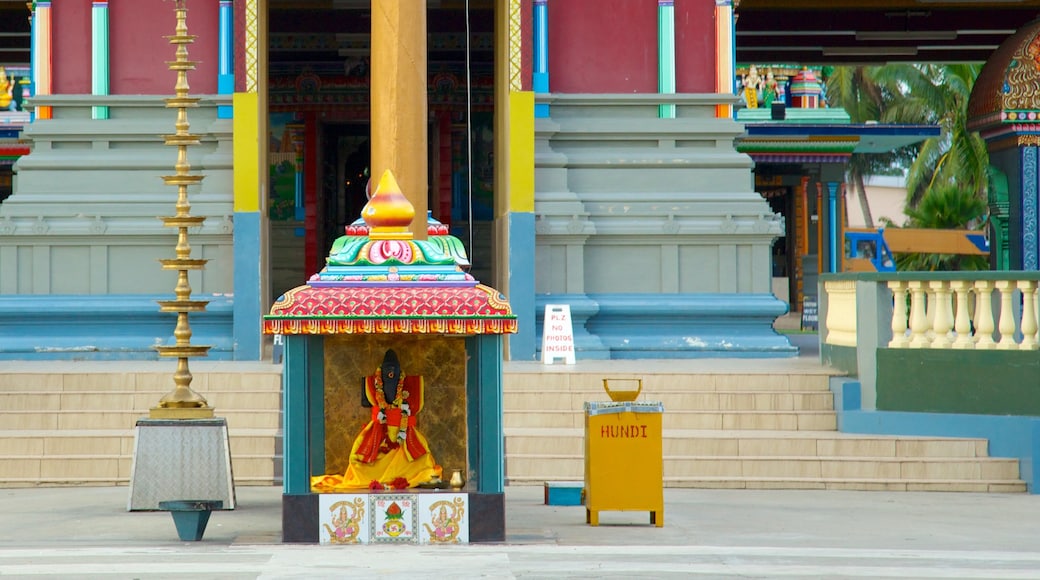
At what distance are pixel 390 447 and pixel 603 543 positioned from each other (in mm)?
1482

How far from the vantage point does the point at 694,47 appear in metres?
17.5

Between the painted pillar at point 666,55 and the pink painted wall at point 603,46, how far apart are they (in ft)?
0.26

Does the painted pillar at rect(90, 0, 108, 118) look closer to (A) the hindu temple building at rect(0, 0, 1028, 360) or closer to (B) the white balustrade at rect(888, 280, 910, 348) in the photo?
(A) the hindu temple building at rect(0, 0, 1028, 360)

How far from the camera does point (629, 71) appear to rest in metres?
17.4

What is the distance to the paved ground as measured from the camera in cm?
834

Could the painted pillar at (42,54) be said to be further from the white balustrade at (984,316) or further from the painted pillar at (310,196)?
the white balustrade at (984,316)

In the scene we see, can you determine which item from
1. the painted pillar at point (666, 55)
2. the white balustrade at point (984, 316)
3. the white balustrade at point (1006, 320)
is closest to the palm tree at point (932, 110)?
Answer: the painted pillar at point (666, 55)

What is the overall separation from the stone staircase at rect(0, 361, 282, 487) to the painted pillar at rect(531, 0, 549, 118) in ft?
14.4

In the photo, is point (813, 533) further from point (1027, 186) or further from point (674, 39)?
point (1027, 186)

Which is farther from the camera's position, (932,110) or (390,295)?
(932,110)

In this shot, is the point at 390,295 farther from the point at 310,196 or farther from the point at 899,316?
the point at 310,196

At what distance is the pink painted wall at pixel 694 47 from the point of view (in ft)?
57.3

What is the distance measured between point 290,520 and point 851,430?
18.8 feet

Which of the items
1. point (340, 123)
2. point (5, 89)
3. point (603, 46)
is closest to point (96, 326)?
point (603, 46)
